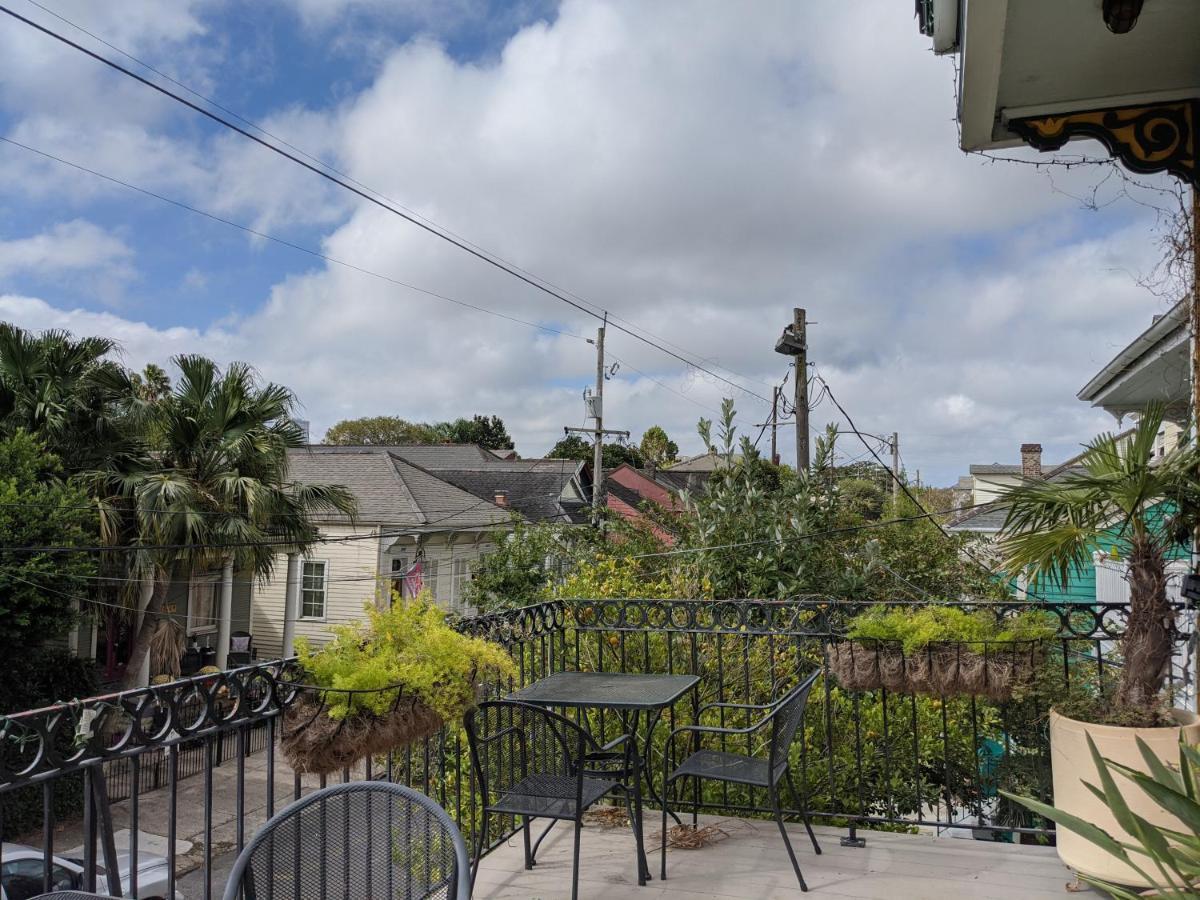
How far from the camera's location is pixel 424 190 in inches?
433

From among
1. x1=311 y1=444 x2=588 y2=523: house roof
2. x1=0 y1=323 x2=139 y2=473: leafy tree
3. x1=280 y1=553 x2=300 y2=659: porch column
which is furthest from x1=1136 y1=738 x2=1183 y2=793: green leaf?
x1=311 y1=444 x2=588 y2=523: house roof

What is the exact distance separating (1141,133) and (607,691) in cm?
303

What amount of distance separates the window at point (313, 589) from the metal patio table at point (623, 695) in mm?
18162

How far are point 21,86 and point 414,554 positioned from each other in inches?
595

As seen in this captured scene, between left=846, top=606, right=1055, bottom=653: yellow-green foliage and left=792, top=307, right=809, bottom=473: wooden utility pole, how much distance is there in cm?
846

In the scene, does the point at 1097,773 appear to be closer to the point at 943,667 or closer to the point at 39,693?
the point at 943,667

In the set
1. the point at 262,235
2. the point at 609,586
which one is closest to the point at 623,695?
the point at 609,586

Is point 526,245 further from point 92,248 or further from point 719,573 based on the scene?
point 719,573

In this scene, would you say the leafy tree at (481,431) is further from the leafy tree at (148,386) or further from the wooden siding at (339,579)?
the leafy tree at (148,386)

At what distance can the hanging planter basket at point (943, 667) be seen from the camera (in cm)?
357

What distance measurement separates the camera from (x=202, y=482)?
44.1 feet

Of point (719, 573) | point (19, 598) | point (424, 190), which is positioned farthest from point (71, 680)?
point (719, 573)

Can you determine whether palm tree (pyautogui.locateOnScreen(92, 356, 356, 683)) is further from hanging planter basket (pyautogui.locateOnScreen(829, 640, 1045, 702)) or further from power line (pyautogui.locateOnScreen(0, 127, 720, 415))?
hanging planter basket (pyautogui.locateOnScreen(829, 640, 1045, 702))

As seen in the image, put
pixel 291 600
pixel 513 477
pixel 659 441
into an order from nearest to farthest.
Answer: pixel 291 600 < pixel 513 477 < pixel 659 441
